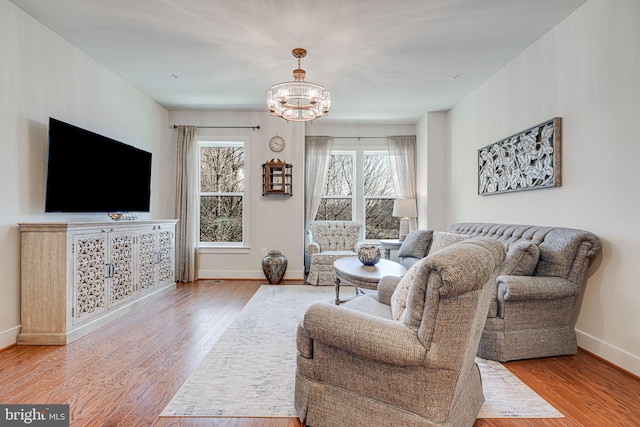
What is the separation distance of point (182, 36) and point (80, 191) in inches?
71.6

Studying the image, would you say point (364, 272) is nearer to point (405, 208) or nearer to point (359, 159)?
point (405, 208)

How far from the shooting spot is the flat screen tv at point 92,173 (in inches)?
114

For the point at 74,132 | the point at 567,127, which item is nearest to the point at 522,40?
the point at 567,127

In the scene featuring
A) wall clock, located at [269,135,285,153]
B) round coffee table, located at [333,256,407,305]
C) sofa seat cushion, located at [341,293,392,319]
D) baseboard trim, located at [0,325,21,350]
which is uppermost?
wall clock, located at [269,135,285,153]

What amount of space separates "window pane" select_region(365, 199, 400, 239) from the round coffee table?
2334 mm

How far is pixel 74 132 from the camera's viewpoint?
3.09 metres

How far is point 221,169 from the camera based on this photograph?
18.3ft

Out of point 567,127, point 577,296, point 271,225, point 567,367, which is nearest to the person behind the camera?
point 567,367

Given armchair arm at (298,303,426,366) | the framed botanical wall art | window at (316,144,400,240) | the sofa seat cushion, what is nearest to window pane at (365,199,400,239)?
window at (316,144,400,240)

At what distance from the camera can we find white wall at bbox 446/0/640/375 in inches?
86.8

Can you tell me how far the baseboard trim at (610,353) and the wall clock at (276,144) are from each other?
14.4 feet

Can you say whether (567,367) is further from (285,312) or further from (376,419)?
(285,312)

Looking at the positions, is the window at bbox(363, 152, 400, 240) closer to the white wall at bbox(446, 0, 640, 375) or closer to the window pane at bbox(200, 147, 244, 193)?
the window pane at bbox(200, 147, 244, 193)

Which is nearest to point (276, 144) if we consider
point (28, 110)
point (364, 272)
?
point (364, 272)
